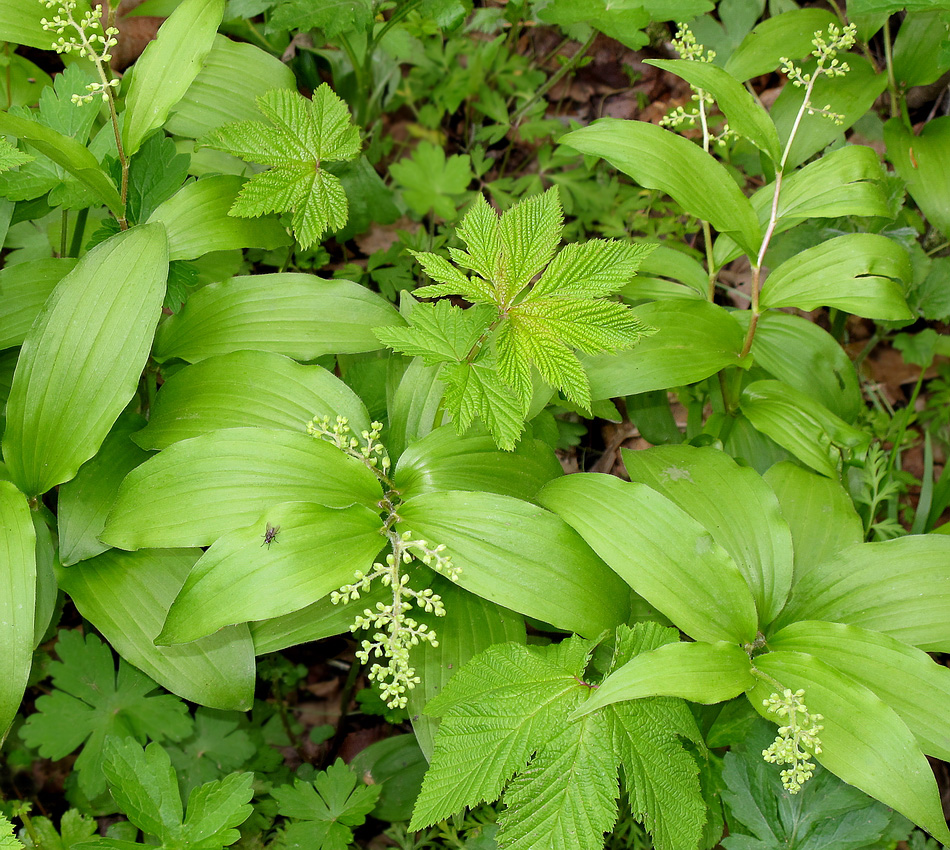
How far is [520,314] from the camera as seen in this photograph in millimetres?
1848

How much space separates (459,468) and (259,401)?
0.60m

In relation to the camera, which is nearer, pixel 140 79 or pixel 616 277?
pixel 616 277

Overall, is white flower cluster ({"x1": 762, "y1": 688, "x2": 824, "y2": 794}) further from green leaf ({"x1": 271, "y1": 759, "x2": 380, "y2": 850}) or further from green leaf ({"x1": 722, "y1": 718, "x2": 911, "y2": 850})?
green leaf ({"x1": 271, "y1": 759, "x2": 380, "y2": 850})

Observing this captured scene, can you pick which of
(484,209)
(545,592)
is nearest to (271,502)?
(545,592)

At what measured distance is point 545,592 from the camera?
186 cm

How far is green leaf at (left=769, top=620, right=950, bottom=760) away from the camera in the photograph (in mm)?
1790

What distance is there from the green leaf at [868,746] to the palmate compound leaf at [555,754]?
27 centimetres

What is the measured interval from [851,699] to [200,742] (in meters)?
1.99

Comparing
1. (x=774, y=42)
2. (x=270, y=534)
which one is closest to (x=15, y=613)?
(x=270, y=534)

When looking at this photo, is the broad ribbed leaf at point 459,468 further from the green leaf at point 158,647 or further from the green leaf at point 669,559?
the green leaf at point 158,647

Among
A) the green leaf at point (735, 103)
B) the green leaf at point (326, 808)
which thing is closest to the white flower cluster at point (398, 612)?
the green leaf at point (326, 808)

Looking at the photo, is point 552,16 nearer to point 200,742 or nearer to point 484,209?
point 484,209

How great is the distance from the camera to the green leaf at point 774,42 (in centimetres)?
292

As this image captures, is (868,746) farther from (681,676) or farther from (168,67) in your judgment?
(168,67)
